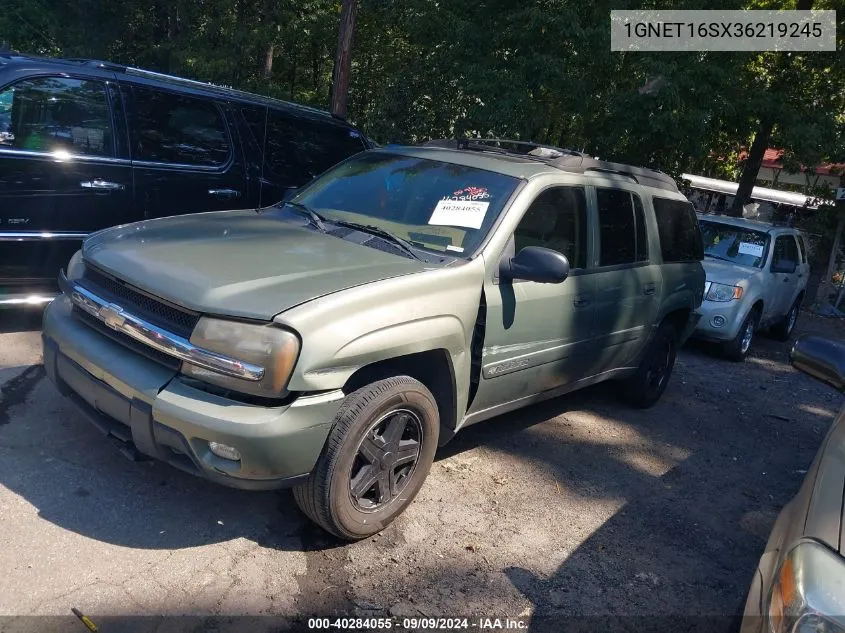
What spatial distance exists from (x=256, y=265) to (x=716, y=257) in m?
7.08

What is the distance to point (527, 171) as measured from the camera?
162 inches

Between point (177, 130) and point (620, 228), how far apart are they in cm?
363

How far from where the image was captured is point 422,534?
11.5 feet

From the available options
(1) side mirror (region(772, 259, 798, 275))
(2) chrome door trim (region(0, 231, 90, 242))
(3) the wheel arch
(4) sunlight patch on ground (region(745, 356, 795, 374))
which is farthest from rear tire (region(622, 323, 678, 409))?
(2) chrome door trim (region(0, 231, 90, 242))

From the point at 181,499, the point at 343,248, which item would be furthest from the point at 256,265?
the point at 181,499

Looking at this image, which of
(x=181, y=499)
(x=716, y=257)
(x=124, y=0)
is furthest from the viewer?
(x=124, y=0)

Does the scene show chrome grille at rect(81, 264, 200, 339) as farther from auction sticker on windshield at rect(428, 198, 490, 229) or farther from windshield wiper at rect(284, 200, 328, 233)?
auction sticker on windshield at rect(428, 198, 490, 229)

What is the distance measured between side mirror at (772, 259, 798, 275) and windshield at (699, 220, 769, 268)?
0.83 ft

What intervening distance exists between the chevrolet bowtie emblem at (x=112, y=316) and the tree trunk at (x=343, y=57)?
9.59 meters

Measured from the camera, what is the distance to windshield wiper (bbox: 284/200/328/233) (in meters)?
4.01

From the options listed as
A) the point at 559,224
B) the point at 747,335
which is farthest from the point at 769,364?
the point at 559,224

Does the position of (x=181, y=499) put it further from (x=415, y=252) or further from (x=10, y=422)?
(x=415, y=252)

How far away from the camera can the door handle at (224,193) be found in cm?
599
